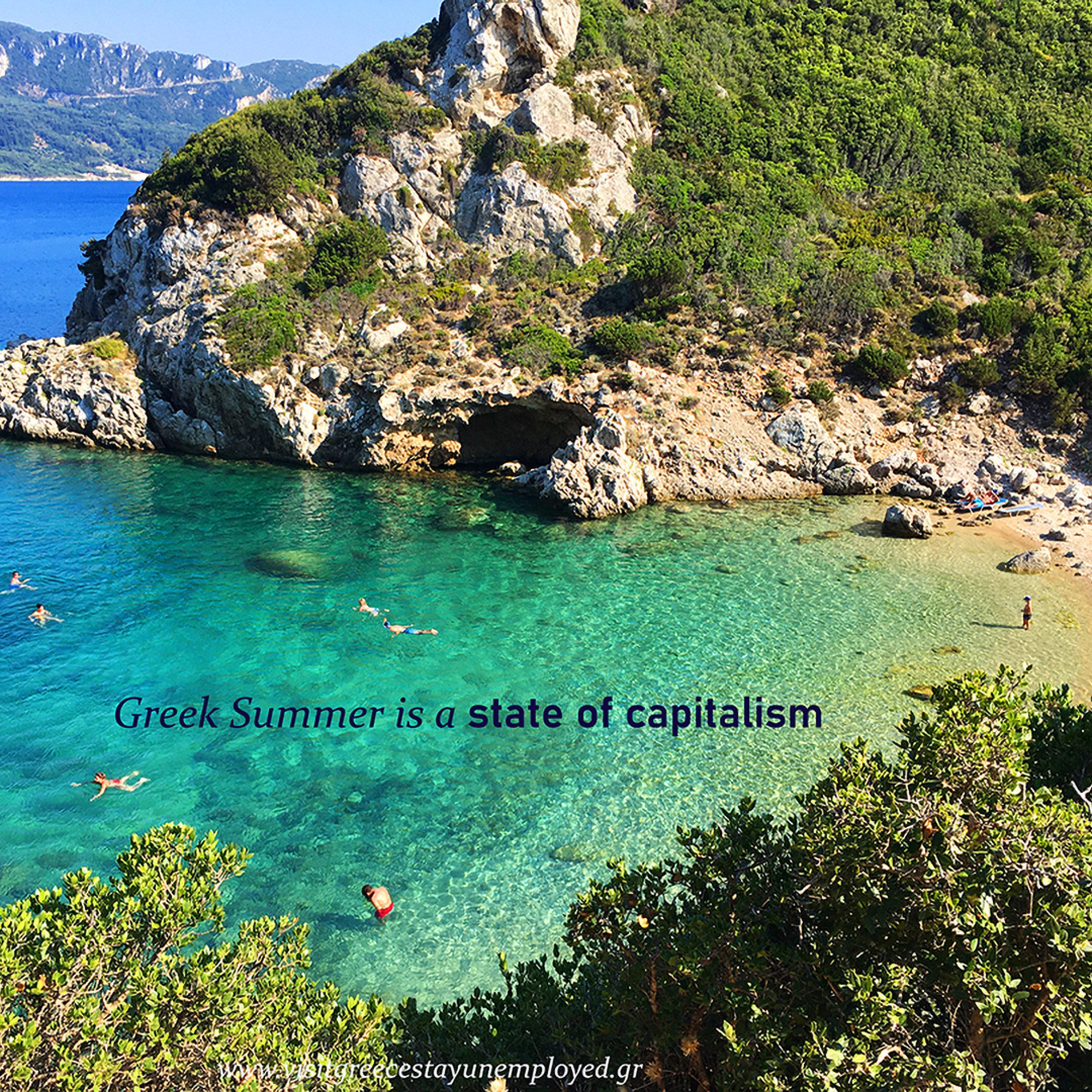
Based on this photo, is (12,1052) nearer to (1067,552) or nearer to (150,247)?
(1067,552)

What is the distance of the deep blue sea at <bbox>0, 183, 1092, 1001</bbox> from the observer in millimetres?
13570

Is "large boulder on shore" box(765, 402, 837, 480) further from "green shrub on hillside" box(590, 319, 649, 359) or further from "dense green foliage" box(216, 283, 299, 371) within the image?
"dense green foliage" box(216, 283, 299, 371)

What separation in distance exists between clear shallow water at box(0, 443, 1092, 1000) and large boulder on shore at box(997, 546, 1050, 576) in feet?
1.72

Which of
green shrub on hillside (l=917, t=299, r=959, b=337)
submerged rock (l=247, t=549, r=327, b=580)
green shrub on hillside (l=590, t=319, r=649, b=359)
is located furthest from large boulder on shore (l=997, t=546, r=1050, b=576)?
submerged rock (l=247, t=549, r=327, b=580)

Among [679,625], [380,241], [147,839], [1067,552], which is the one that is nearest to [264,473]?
[380,241]

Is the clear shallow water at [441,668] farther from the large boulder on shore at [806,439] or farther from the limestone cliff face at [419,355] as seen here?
the limestone cliff face at [419,355]

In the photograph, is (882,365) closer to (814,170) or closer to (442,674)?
(814,170)

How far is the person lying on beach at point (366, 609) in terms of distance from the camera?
2272 cm

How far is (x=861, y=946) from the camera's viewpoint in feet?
22.3

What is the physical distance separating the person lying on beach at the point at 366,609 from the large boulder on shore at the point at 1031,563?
2033 cm

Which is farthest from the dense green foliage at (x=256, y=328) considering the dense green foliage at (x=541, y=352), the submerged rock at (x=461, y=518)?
the submerged rock at (x=461, y=518)

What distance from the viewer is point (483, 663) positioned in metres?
20.1

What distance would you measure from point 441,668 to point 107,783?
7.87m

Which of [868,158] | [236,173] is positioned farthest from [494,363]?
[868,158]
